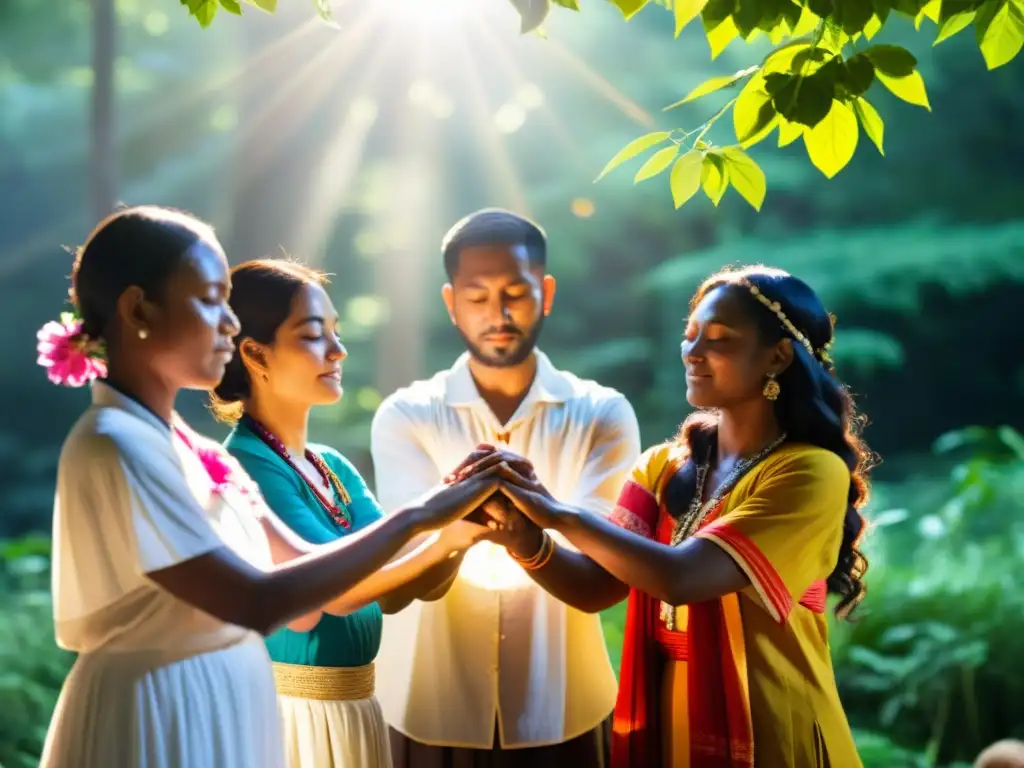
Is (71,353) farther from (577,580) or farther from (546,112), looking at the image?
(546,112)

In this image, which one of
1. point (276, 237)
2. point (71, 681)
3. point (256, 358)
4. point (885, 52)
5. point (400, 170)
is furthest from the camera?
point (400, 170)

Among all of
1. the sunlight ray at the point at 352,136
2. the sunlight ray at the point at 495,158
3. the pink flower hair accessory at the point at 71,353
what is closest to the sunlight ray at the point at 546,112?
the sunlight ray at the point at 495,158

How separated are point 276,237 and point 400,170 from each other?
3.38m

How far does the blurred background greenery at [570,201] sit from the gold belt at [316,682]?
5.61 metres

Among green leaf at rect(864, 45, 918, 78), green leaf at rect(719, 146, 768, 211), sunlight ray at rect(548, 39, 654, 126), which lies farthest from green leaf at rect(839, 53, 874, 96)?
sunlight ray at rect(548, 39, 654, 126)

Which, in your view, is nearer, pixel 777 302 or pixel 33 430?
pixel 777 302

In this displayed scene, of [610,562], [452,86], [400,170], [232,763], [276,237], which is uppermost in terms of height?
[452,86]

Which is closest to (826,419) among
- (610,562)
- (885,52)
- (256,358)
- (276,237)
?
(610,562)

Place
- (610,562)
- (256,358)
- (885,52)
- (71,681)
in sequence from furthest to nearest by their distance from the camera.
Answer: (256,358) < (610,562) < (885,52) < (71,681)

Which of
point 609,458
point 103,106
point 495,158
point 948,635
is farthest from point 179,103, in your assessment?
point 609,458

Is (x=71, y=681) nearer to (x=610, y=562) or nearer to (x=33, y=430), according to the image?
(x=610, y=562)

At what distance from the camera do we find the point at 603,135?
8938mm

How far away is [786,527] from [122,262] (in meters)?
1.33

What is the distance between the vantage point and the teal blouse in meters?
2.52
